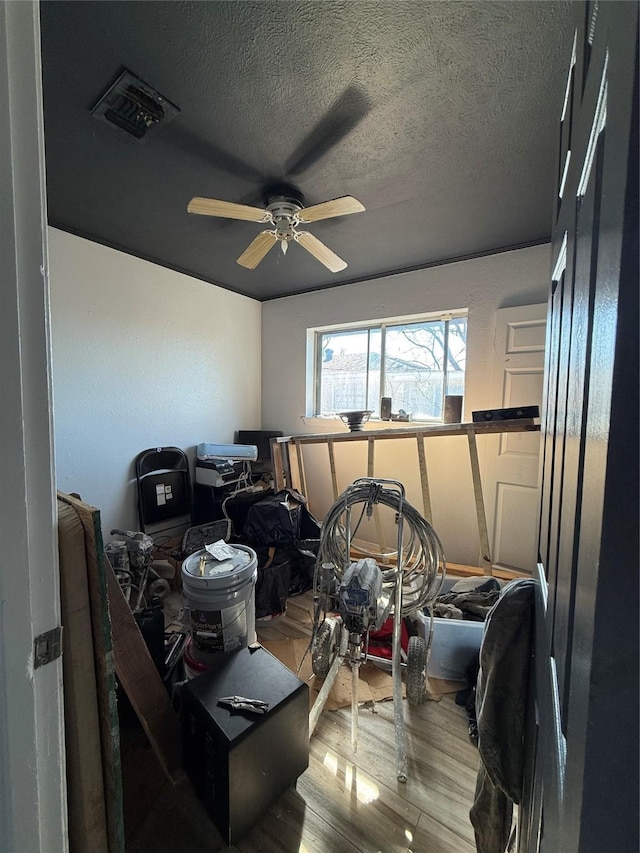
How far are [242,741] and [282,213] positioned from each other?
2.26 m

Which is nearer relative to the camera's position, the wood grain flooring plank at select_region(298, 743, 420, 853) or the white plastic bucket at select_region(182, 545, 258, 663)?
the wood grain flooring plank at select_region(298, 743, 420, 853)

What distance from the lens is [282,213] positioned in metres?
1.87

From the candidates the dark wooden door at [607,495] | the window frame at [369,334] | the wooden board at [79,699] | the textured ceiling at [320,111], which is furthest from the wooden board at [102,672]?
the window frame at [369,334]

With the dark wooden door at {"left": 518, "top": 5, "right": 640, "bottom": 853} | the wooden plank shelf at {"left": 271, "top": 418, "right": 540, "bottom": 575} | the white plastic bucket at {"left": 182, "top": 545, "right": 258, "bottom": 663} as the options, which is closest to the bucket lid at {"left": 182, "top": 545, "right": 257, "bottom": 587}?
the white plastic bucket at {"left": 182, "top": 545, "right": 258, "bottom": 663}

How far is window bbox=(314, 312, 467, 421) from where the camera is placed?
3039mm

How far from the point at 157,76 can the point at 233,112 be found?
29 centimetres

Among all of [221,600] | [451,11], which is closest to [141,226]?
[451,11]

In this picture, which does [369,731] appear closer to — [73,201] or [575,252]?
[575,252]

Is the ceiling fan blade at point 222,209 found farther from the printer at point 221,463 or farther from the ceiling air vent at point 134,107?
the printer at point 221,463

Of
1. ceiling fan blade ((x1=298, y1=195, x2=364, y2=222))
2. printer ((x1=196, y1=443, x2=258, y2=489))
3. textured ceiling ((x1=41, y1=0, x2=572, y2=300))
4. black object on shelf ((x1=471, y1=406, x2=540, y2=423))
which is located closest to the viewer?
textured ceiling ((x1=41, y1=0, x2=572, y2=300))

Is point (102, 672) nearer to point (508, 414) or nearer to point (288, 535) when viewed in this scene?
point (288, 535)

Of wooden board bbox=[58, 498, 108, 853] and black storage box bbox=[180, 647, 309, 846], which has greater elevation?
wooden board bbox=[58, 498, 108, 853]

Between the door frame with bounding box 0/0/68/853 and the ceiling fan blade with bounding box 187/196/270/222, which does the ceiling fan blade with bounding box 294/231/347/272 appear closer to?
the ceiling fan blade with bounding box 187/196/270/222

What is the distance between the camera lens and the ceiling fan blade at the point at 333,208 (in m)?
1.61
